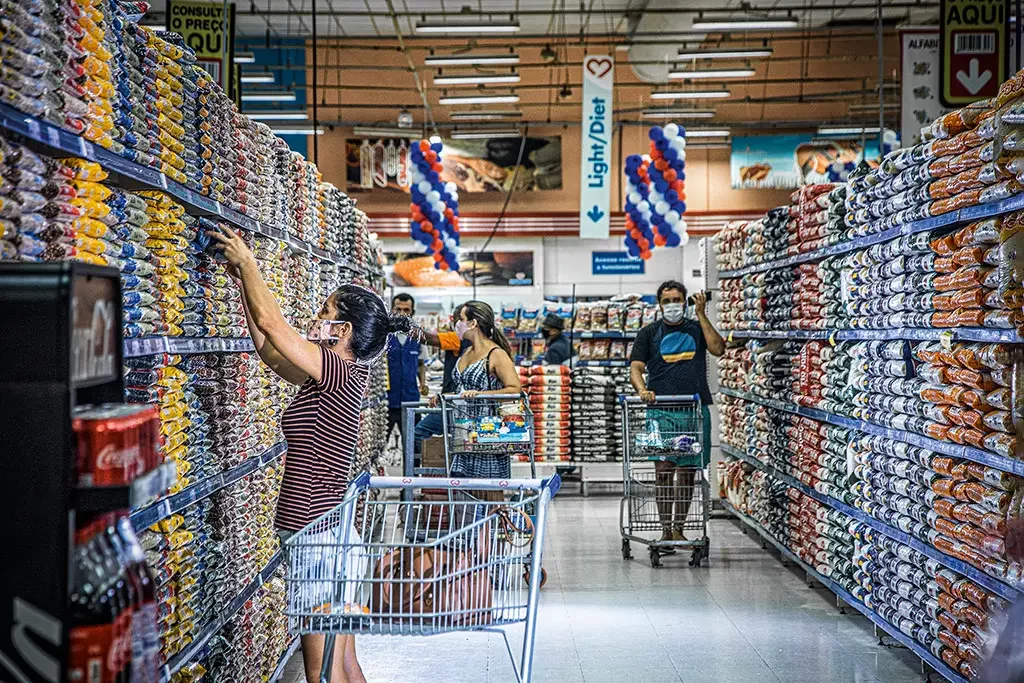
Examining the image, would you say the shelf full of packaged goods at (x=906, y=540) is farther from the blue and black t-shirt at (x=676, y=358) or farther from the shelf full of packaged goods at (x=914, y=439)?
the blue and black t-shirt at (x=676, y=358)

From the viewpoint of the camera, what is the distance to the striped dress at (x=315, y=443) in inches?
161

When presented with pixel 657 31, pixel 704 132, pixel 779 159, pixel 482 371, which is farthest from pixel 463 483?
pixel 779 159

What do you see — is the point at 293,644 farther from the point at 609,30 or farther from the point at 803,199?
the point at 609,30

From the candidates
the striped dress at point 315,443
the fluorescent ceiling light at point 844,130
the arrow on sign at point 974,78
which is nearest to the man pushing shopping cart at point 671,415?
the arrow on sign at point 974,78

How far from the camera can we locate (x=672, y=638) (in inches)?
251

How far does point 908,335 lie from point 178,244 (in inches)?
138

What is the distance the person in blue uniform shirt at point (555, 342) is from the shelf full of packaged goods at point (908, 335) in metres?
5.11

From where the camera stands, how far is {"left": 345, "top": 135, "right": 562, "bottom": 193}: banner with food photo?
22.8 metres

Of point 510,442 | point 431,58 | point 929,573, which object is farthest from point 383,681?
point 431,58

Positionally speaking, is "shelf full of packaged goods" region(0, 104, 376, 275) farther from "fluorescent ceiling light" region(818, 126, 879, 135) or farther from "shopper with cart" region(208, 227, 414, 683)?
"fluorescent ceiling light" region(818, 126, 879, 135)

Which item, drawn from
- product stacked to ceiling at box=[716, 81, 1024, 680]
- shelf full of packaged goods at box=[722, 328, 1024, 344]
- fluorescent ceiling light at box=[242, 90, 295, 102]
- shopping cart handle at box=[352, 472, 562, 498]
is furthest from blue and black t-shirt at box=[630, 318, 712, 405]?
fluorescent ceiling light at box=[242, 90, 295, 102]

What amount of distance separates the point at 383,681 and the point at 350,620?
95.8 inches

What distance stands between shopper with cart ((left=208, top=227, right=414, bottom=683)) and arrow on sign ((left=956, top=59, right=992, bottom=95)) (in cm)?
599

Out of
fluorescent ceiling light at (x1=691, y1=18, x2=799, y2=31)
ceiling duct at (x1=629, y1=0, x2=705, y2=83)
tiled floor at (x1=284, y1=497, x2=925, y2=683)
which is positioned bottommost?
tiled floor at (x1=284, y1=497, x2=925, y2=683)
